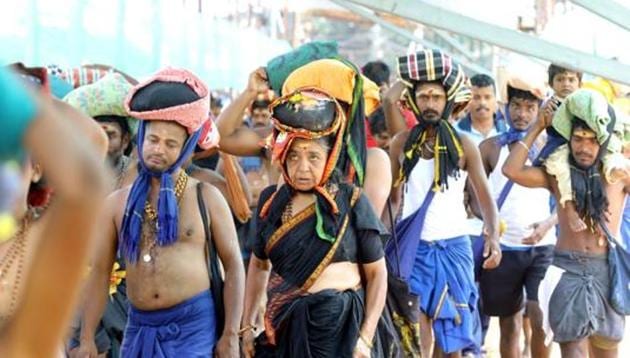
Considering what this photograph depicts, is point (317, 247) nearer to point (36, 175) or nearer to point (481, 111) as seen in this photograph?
point (36, 175)

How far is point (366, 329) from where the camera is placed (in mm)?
6070

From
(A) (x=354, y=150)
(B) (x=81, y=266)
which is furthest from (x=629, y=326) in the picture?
(B) (x=81, y=266)

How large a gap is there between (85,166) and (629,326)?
460 inches

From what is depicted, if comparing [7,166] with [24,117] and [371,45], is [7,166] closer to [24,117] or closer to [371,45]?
[24,117]

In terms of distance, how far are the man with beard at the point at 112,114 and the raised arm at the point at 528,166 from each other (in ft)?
8.32

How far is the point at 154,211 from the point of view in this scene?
6.03m

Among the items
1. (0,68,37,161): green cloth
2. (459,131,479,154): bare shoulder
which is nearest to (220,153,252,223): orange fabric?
(459,131,479,154): bare shoulder

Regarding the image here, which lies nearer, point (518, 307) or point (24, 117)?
point (24, 117)

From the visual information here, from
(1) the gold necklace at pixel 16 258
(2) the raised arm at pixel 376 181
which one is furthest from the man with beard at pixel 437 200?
(1) the gold necklace at pixel 16 258

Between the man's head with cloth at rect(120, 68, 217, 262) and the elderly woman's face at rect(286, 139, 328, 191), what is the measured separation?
43cm

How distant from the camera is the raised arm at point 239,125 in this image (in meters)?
7.62

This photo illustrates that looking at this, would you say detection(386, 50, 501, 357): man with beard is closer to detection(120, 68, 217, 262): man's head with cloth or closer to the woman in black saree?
the woman in black saree

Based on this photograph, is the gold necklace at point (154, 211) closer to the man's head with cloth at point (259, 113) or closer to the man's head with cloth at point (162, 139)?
the man's head with cloth at point (162, 139)

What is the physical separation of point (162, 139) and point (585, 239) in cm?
319
